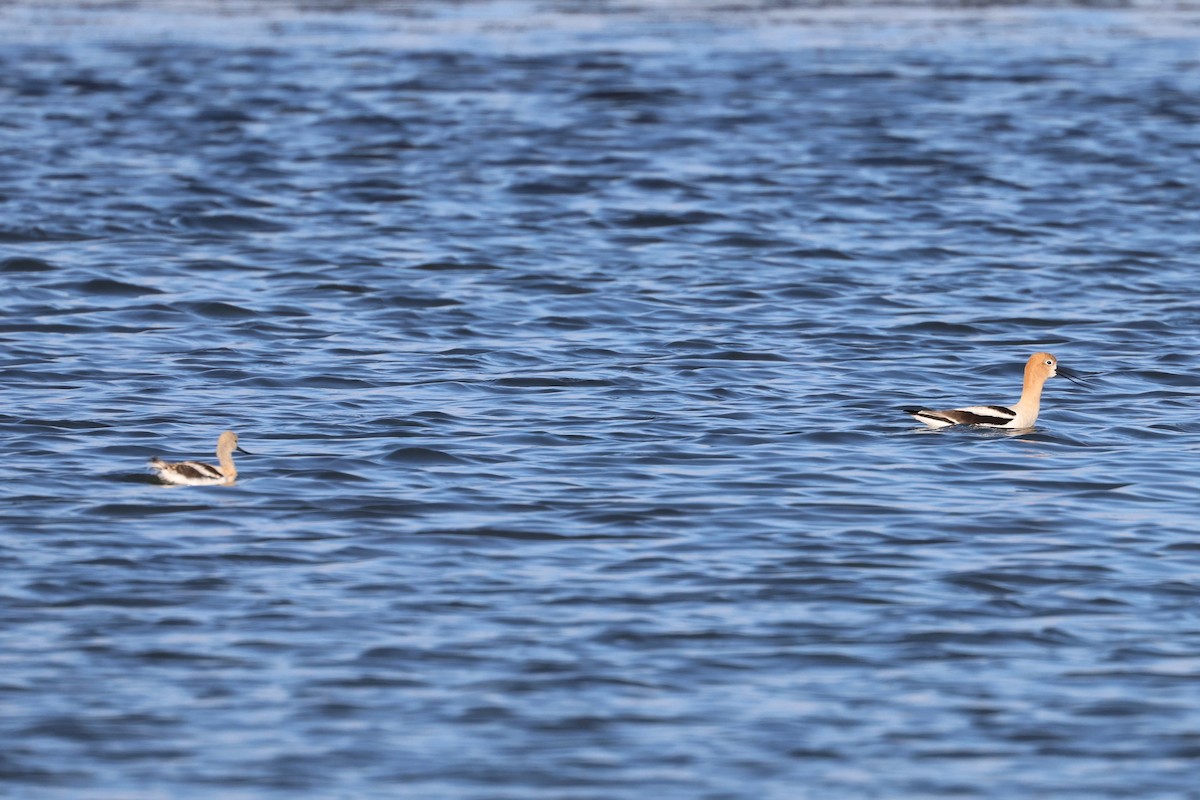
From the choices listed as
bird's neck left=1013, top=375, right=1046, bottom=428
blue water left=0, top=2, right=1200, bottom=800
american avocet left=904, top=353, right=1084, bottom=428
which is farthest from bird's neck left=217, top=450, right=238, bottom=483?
bird's neck left=1013, top=375, right=1046, bottom=428

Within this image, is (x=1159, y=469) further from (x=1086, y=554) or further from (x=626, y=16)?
(x=626, y=16)

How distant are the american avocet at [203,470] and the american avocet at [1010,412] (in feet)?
16.7

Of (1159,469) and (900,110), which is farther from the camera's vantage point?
(900,110)

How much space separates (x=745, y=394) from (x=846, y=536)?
14.9ft

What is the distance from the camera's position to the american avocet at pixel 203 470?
1418 centimetres

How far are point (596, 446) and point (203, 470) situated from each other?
3227 mm

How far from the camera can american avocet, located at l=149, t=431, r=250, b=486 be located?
14.2 metres

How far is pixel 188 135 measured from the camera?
111 feet

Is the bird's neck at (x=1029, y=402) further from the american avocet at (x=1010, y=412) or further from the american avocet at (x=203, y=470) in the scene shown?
the american avocet at (x=203, y=470)

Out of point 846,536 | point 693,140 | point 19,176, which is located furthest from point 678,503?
point 693,140

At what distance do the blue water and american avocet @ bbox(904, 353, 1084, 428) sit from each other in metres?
0.19

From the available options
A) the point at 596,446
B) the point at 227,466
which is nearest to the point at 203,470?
the point at 227,466

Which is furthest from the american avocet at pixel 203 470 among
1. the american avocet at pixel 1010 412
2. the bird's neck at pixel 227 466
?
the american avocet at pixel 1010 412

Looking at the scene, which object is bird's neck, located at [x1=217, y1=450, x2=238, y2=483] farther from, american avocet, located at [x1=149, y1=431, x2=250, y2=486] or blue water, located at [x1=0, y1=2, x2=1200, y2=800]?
blue water, located at [x1=0, y1=2, x2=1200, y2=800]
